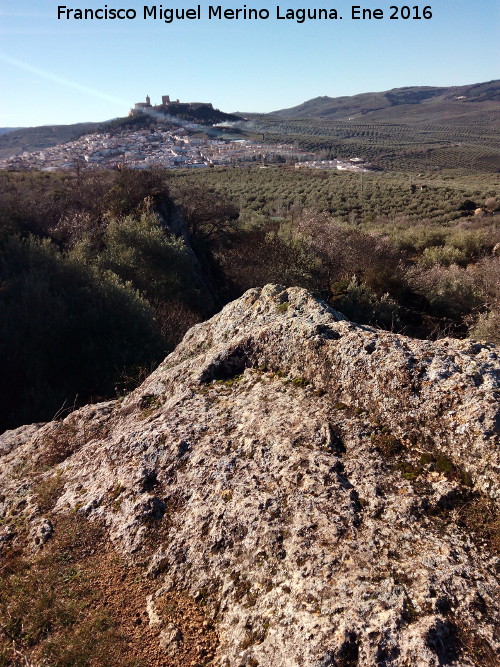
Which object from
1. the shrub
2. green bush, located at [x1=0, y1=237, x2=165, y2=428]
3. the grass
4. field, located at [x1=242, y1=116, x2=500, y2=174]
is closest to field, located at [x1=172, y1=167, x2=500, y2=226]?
field, located at [x1=242, y1=116, x2=500, y2=174]

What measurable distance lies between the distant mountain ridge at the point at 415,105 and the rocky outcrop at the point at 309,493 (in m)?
151

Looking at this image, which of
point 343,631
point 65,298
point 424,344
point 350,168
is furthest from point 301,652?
point 350,168

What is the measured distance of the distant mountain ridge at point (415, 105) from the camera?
139462 millimetres

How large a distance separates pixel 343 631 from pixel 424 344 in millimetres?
2599

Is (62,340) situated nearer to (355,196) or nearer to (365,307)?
(365,307)

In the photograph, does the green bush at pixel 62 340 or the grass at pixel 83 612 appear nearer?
the grass at pixel 83 612

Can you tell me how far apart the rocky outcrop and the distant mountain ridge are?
15082 centimetres

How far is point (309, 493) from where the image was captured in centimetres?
330

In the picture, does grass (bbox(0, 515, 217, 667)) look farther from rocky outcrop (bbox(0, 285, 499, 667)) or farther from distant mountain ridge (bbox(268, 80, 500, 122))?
distant mountain ridge (bbox(268, 80, 500, 122))

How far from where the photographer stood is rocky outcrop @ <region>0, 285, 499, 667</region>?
2.49 meters

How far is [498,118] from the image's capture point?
119750 mm

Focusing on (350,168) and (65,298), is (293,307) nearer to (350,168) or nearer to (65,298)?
(65,298)

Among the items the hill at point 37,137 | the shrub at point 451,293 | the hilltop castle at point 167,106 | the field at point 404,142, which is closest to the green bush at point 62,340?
the shrub at point 451,293

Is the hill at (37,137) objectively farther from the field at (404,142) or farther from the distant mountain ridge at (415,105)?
the distant mountain ridge at (415,105)
